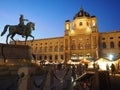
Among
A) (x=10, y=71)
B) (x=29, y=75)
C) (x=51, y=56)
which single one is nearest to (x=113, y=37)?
(x=51, y=56)

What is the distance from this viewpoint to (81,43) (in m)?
50.4

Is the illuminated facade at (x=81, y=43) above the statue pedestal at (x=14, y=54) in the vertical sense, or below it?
above

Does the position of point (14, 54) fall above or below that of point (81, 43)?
below

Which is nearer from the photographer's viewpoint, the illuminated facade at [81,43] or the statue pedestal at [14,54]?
the statue pedestal at [14,54]

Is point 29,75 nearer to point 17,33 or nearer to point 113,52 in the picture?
point 17,33

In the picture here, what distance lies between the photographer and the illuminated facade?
4694 centimetres

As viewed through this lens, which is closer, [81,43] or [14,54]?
[14,54]

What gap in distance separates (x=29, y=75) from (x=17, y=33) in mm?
10959

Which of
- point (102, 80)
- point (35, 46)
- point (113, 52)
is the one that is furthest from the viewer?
point (35, 46)

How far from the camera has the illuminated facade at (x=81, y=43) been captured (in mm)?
46938

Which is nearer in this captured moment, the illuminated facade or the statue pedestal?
the statue pedestal

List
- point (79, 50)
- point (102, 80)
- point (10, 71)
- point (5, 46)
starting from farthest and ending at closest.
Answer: point (79, 50) < point (5, 46) < point (10, 71) < point (102, 80)

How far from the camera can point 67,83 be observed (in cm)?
858

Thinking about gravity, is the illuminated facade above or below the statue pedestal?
above
